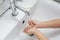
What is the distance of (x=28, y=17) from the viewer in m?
0.98

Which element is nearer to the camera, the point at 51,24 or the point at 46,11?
the point at 51,24

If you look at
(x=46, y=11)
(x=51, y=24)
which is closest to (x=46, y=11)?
(x=46, y=11)

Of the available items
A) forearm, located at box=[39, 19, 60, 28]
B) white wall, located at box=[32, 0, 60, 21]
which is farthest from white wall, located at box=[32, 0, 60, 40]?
forearm, located at box=[39, 19, 60, 28]

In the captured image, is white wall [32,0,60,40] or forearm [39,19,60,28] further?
white wall [32,0,60,40]

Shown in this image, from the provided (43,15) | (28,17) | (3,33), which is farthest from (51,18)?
(3,33)

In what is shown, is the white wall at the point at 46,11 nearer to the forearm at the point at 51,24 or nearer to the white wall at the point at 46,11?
the white wall at the point at 46,11

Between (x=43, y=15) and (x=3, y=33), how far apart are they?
0.39 m

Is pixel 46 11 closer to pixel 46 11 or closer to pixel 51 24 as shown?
pixel 46 11

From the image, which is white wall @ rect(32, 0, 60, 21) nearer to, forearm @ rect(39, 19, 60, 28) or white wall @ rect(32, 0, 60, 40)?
white wall @ rect(32, 0, 60, 40)

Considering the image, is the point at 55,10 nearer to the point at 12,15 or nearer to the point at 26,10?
the point at 26,10

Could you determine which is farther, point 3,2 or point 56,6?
point 56,6

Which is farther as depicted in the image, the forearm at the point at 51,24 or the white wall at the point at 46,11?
the white wall at the point at 46,11

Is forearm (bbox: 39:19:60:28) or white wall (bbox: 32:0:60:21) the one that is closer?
forearm (bbox: 39:19:60:28)

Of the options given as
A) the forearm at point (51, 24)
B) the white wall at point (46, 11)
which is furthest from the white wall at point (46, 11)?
the forearm at point (51, 24)
